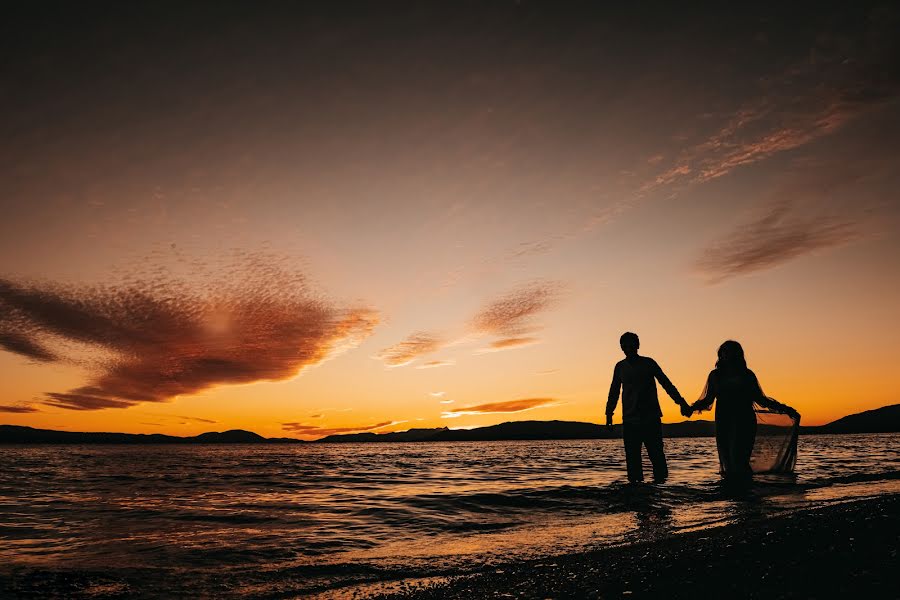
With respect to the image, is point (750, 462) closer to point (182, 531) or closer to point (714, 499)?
point (714, 499)

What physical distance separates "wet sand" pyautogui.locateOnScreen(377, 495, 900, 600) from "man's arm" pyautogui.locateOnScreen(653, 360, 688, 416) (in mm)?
5470

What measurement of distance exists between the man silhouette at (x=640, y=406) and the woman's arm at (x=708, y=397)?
20 cm

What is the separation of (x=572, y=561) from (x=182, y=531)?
579cm

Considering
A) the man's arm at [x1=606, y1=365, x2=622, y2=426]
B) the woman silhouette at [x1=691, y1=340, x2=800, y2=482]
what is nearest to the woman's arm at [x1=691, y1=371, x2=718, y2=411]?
the woman silhouette at [x1=691, y1=340, x2=800, y2=482]

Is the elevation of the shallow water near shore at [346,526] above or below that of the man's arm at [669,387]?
below

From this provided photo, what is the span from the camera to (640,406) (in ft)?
31.8

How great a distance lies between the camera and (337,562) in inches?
192

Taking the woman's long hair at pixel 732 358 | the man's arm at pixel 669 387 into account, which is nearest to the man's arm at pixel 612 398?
the man's arm at pixel 669 387

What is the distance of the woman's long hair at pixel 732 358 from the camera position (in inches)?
379

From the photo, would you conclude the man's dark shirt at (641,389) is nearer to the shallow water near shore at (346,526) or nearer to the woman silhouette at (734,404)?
the woman silhouette at (734,404)

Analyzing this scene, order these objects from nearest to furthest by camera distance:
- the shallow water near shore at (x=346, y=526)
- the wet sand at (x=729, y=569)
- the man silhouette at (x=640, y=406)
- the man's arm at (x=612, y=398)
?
the wet sand at (x=729, y=569) → the shallow water near shore at (x=346, y=526) → the man silhouette at (x=640, y=406) → the man's arm at (x=612, y=398)

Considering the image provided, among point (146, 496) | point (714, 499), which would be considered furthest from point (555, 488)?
point (146, 496)

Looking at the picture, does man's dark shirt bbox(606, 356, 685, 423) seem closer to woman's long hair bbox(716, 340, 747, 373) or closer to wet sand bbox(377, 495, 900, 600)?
woman's long hair bbox(716, 340, 747, 373)

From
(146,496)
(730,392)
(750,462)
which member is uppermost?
(730,392)
